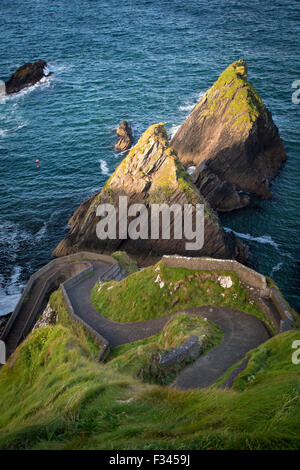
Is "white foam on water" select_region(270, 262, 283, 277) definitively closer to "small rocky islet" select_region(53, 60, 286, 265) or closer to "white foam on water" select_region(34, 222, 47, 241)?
"small rocky islet" select_region(53, 60, 286, 265)

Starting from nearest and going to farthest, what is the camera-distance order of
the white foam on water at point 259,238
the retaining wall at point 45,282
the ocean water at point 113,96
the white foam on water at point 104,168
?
the retaining wall at point 45,282 → the white foam on water at point 259,238 → the ocean water at point 113,96 → the white foam on water at point 104,168

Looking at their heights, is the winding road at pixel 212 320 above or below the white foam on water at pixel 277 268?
above

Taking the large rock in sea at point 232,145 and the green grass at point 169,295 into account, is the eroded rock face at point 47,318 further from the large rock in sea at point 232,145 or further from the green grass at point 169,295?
the large rock in sea at point 232,145

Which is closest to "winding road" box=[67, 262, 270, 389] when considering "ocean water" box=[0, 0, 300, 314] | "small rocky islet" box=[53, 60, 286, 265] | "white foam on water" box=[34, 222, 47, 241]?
"small rocky islet" box=[53, 60, 286, 265]

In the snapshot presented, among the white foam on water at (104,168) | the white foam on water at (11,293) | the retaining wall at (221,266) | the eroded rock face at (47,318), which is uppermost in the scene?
the retaining wall at (221,266)

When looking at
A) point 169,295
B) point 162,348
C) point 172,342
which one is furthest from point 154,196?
point 162,348

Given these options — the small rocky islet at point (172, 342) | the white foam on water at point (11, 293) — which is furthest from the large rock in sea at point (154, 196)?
the white foam on water at point (11, 293)

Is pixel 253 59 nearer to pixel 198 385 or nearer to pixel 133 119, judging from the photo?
pixel 133 119
